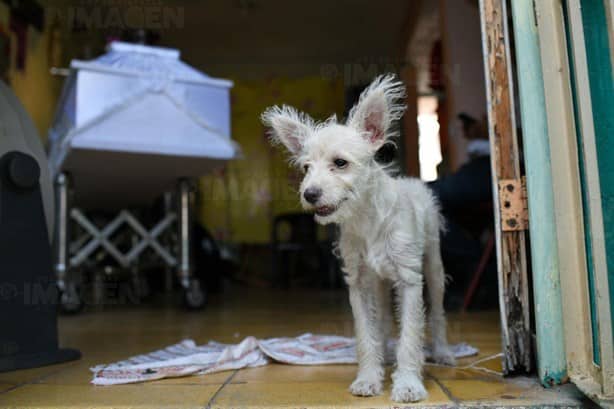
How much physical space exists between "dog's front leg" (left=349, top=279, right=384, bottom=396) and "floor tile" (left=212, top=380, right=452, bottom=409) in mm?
36

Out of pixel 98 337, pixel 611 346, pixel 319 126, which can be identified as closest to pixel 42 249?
pixel 98 337

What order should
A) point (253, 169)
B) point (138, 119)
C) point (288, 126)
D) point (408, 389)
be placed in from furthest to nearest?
point (253, 169), point (138, 119), point (288, 126), point (408, 389)

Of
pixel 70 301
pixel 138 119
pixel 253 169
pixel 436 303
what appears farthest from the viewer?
pixel 253 169

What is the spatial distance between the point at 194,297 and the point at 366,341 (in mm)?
2351

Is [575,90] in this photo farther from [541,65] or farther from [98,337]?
[98,337]

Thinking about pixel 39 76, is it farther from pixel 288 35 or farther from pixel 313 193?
pixel 313 193

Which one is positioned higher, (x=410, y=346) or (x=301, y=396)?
(x=410, y=346)

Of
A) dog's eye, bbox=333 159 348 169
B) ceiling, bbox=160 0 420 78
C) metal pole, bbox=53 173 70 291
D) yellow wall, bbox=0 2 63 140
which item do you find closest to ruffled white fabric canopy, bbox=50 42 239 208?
metal pole, bbox=53 173 70 291

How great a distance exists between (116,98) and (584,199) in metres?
2.52

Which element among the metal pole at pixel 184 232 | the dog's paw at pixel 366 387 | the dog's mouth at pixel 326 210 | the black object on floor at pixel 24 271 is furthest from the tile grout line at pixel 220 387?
the metal pole at pixel 184 232

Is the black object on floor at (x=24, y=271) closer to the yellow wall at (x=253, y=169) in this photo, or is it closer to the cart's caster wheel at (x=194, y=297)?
the cart's caster wheel at (x=194, y=297)

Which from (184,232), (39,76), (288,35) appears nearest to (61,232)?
(184,232)

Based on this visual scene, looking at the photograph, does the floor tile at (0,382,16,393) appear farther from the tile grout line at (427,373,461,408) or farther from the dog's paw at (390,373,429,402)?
the tile grout line at (427,373,461,408)

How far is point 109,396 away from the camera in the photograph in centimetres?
157
